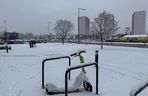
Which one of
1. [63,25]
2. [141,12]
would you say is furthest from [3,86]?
[141,12]

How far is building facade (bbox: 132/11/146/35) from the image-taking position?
113825 mm

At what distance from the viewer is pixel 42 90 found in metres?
6.18

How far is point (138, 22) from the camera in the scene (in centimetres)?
11550

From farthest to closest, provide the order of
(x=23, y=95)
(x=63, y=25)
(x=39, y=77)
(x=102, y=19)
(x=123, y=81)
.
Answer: (x=63, y=25) → (x=102, y=19) → (x=39, y=77) → (x=123, y=81) → (x=23, y=95)

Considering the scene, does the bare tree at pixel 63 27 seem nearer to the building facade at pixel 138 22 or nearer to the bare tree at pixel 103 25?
the bare tree at pixel 103 25

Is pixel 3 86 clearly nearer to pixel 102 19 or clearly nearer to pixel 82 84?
pixel 82 84

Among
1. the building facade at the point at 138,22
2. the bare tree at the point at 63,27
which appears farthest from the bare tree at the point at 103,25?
the building facade at the point at 138,22

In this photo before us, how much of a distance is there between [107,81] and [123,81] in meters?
0.56

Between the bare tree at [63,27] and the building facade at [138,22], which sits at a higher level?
the building facade at [138,22]

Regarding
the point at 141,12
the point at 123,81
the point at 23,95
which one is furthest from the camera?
→ the point at 141,12

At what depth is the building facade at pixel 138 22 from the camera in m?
114

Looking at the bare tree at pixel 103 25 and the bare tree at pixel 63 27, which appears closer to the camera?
the bare tree at pixel 103 25

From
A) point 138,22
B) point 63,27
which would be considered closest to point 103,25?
point 63,27

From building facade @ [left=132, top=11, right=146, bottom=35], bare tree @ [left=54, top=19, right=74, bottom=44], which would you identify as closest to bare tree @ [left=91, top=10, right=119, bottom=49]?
bare tree @ [left=54, top=19, right=74, bottom=44]
